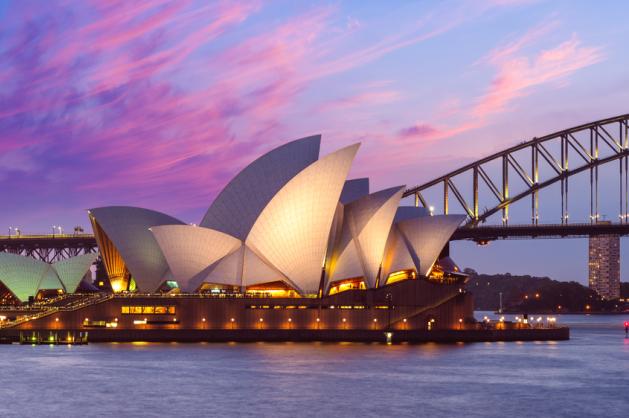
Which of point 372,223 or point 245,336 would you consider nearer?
point 372,223

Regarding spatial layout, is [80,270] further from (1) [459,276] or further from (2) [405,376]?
(2) [405,376]

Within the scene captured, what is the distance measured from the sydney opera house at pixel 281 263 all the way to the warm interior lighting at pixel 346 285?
0.10 meters

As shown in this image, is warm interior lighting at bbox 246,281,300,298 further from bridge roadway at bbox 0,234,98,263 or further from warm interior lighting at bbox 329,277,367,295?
bridge roadway at bbox 0,234,98,263

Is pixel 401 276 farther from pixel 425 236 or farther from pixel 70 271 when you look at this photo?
pixel 70 271

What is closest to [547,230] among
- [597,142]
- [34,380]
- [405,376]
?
[597,142]

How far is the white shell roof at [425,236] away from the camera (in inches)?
3344

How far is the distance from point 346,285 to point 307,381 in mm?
32540

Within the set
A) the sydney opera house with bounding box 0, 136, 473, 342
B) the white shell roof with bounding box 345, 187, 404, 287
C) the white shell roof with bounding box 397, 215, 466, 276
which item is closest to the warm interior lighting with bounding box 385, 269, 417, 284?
the sydney opera house with bounding box 0, 136, 473, 342

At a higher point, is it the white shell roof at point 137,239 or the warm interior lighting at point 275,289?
the white shell roof at point 137,239

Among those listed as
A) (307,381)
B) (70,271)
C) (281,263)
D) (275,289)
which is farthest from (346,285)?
(70,271)

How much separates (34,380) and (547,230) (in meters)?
70.1

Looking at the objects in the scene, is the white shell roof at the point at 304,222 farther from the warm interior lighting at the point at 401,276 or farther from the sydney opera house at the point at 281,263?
the warm interior lighting at the point at 401,276

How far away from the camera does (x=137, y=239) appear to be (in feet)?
284

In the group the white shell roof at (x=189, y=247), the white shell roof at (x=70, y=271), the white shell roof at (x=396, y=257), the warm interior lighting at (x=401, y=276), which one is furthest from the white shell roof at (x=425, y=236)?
the white shell roof at (x=70, y=271)
